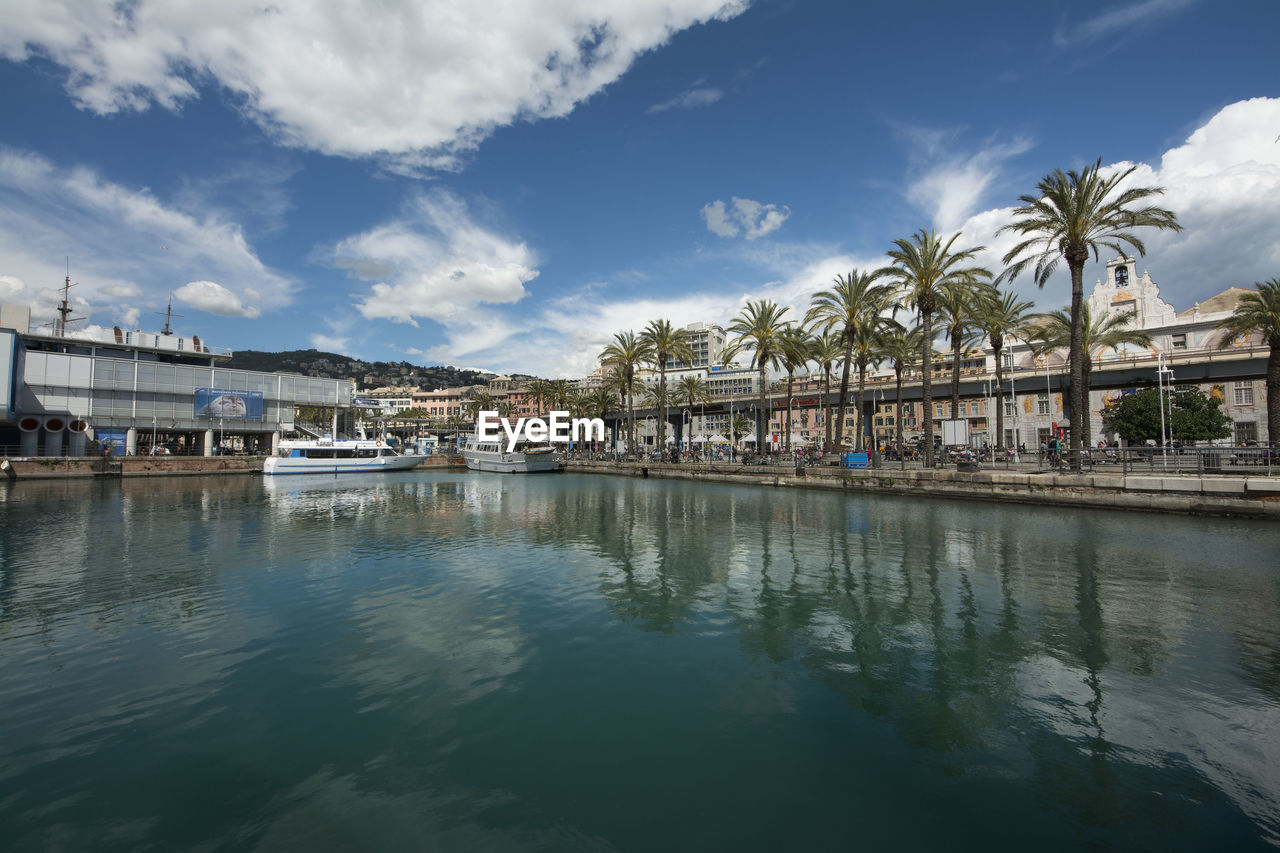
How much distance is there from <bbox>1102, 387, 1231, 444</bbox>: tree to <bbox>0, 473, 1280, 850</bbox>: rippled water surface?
1501 inches

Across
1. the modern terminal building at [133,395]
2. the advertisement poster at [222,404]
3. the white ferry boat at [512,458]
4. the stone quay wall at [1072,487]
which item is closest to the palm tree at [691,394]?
the white ferry boat at [512,458]

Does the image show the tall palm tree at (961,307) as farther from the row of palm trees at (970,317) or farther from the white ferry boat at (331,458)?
the white ferry boat at (331,458)

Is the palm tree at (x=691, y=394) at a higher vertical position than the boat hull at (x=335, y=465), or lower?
higher

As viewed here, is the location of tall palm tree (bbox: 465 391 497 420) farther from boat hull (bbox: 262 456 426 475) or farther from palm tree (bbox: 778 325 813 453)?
palm tree (bbox: 778 325 813 453)

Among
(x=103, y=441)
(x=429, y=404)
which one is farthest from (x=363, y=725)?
(x=429, y=404)

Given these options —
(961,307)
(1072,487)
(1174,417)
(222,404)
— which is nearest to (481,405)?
(222,404)

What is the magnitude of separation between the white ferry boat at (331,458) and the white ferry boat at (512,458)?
28.2 feet

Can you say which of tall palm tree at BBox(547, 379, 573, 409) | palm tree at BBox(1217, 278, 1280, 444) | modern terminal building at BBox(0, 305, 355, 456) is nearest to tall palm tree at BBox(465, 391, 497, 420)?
tall palm tree at BBox(547, 379, 573, 409)

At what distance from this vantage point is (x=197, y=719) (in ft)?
23.0

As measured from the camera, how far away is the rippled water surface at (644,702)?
512cm

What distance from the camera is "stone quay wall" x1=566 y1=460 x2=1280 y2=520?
2278 cm

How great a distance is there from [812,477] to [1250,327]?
25.8 m

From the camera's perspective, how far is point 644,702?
7449 mm

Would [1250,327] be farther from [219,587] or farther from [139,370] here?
[139,370]
